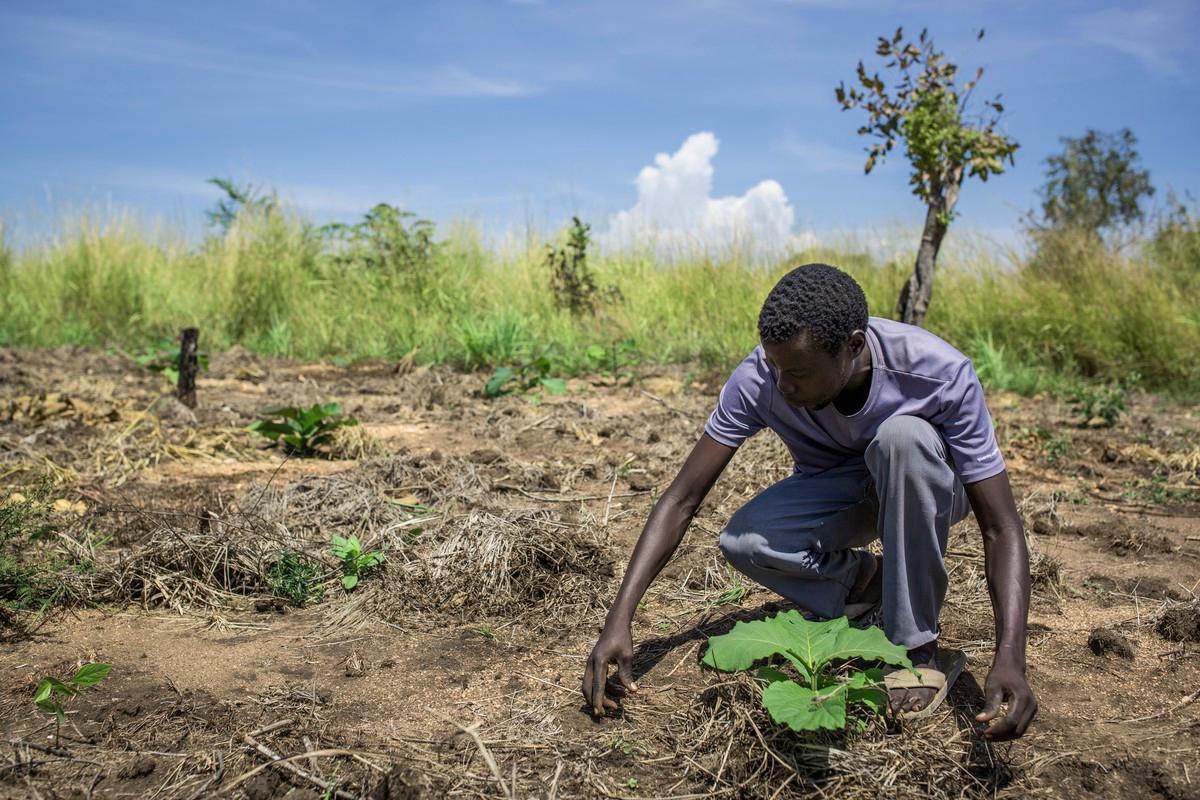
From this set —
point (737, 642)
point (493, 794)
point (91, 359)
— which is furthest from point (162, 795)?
point (91, 359)

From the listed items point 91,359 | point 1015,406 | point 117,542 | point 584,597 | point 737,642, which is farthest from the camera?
point 91,359

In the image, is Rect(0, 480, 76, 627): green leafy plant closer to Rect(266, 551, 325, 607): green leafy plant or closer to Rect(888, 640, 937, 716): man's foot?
Rect(266, 551, 325, 607): green leafy plant

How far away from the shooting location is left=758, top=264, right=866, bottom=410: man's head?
6.86ft

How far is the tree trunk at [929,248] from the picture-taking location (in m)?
5.88

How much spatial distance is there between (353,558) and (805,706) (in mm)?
1728

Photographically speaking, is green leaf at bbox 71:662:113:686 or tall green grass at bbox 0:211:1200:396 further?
tall green grass at bbox 0:211:1200:396

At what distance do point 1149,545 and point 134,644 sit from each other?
3.58m

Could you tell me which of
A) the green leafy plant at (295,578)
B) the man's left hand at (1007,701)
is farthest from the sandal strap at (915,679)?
the green leafy plant at (295,578)

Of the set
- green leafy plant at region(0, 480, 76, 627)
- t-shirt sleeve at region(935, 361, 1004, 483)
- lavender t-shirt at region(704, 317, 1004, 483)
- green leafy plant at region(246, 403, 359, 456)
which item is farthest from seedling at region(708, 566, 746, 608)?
green leafy plant at region(246, 403, 359, 456)

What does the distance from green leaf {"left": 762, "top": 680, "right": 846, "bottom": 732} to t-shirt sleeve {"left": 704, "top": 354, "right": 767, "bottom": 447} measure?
0.60 meters

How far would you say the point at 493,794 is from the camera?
2.05m

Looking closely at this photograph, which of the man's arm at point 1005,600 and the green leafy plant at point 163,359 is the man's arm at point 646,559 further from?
the green leafy plant at point 163,359

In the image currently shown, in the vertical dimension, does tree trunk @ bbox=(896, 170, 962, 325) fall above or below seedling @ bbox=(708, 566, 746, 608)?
above

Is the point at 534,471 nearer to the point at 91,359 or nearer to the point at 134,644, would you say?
the point at 134,644
